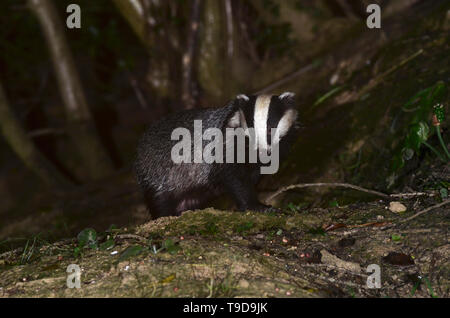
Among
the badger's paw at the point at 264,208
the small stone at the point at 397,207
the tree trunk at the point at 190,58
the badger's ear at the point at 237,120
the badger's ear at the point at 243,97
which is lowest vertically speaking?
the badger's paw at the point at 264,208

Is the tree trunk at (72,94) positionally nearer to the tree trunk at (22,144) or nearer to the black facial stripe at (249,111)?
Answer: the tree trunk at (22,144)

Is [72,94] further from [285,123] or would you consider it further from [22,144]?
[285,123]

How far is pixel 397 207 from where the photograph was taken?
2.71m

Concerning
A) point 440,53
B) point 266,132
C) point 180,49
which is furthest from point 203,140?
point 180,49

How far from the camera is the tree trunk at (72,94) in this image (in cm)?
627

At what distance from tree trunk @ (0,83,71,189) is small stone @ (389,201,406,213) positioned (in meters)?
4.89

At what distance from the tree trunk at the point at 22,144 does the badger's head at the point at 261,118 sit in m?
3.84

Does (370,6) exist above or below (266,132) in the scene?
above

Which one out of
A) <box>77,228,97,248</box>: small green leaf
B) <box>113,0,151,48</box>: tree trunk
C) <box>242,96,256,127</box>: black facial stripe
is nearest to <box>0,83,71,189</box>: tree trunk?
<box>113,0,151,48</box>: tree trunk

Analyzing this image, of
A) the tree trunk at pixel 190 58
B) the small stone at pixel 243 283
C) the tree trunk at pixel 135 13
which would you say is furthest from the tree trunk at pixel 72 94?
the small stone at pixel 243 283

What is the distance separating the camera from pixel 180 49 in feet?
22.9

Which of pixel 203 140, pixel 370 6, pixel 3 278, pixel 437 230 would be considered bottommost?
pixel 3 278

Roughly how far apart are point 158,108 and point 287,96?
509cm

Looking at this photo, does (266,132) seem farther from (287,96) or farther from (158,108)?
(158,108)
